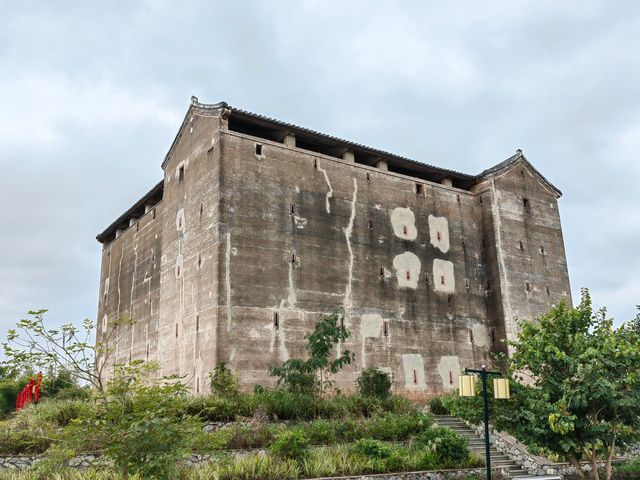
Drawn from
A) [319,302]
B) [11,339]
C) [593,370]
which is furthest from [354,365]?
[11,339]

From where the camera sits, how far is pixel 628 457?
18.9 meters

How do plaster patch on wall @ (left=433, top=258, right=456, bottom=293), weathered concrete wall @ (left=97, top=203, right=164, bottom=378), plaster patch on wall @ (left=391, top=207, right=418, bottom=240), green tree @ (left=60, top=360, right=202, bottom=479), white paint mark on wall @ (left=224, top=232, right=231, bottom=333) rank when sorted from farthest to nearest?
weathered concrete wall @ (left=97, top=203, right=164, bottom=378) → plaster patch on wall @ (left=433, top=258, right=456, bottom=293) → plaster patch on wall @ (left=391, top=207, right=418, bottom=240) → white paint mark on wall @ (left=224, top=232, right=231, bottom=333) → green tree @ (left=60, top=360, right=202, bottom=479)

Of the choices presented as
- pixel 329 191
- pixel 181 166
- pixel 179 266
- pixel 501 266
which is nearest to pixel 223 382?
pixel 179 266

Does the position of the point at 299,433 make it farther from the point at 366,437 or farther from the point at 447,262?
the point at 447,262

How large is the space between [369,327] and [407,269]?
3.30 metres

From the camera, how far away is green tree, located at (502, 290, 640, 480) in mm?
12328

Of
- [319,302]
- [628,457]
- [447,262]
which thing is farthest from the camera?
[447,262]

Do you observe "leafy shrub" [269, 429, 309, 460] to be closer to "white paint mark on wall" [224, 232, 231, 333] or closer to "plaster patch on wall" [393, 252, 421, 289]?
"white paint mark on wall" [224, 232, 231, 333]

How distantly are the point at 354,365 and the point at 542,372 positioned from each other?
9.96 meters

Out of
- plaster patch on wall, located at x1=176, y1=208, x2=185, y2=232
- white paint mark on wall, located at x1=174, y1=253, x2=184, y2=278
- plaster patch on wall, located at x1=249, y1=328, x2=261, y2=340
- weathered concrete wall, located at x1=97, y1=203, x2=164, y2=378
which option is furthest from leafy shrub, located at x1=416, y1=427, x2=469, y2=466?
weathered concrete wall, located at x1=97, y1=203, x2=164, y2=378

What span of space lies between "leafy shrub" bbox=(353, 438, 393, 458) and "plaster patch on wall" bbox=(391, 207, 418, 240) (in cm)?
1129

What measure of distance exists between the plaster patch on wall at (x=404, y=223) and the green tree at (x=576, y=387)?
11997 millimetres

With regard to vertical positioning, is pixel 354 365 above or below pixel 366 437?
above

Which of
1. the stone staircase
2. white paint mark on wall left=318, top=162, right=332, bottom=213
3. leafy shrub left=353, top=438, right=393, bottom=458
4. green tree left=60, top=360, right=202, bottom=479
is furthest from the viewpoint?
white paint mark on wall left=318, top=162, right=332, bottom=213
